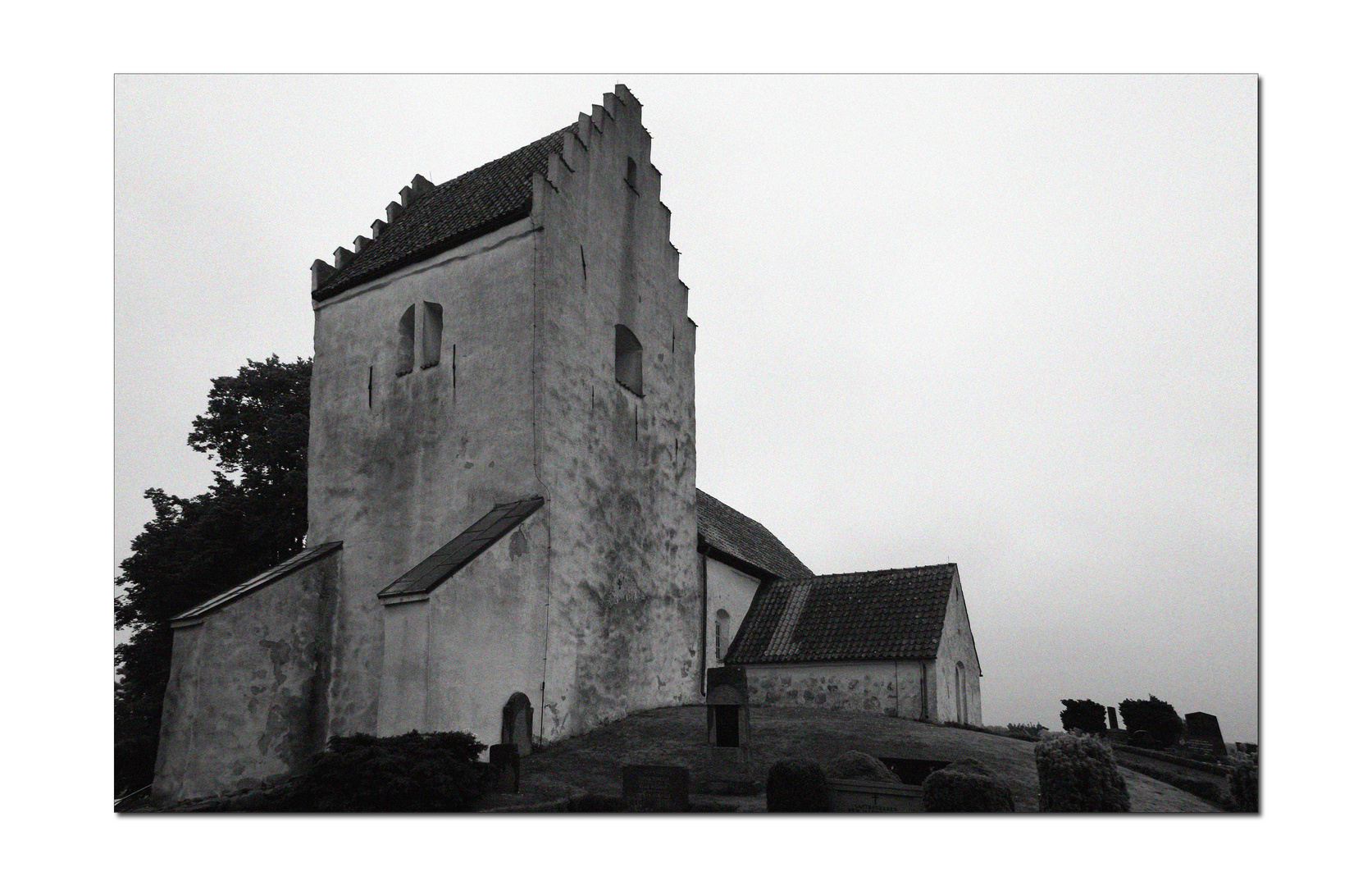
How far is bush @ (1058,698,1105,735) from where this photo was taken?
20812 mm

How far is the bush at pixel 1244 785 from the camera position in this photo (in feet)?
34.8

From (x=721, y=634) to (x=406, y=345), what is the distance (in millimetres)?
8813

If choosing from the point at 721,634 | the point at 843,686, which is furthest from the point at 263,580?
the point at 843,686

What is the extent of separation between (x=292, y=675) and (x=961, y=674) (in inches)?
490

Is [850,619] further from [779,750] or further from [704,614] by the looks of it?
[779,750]

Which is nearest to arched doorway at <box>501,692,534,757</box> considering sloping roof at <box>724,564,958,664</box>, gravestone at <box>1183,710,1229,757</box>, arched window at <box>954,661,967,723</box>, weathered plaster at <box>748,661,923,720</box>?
→ weathered plaster at <box>748,661,923,720</box>

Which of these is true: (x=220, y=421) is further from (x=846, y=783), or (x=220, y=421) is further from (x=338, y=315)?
(x=846, y=783)

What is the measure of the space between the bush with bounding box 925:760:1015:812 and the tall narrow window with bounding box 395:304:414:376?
11182 millimetres

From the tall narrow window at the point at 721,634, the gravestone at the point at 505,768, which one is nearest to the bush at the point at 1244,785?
the gravestone at the point at 505,768

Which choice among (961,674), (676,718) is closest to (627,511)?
(676,718)

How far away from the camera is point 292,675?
15086 millimetres

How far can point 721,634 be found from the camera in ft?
66.7

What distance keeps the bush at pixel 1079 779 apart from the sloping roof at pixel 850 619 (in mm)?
6907

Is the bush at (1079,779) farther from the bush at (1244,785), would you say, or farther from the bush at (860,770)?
the bush at (860,770)
